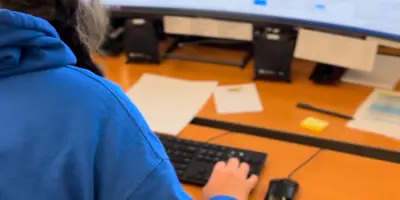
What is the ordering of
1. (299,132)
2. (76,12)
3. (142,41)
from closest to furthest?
(76,12), (299,132), (142,41)

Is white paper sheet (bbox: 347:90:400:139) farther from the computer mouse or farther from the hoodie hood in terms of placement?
the hoodie hood

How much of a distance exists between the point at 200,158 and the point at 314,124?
11.3 inches

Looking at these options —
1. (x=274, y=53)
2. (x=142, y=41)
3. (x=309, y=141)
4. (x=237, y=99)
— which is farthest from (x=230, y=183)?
(x=142, y=41)

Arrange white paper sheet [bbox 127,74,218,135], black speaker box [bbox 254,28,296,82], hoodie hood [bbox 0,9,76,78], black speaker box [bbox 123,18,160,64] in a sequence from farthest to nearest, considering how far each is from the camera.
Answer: black speaker box [bbox 123,18,160,64]
black speaker box [bbox 254,28,296,82]
white paper sheet [bbox 127,74,218,135]
hoodie hood [bbox 0,9,76,78]

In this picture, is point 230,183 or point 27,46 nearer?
point 27,46

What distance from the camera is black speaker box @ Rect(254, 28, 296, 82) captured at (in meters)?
1.53

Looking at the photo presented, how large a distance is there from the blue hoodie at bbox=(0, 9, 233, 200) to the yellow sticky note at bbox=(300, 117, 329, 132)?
0.60m

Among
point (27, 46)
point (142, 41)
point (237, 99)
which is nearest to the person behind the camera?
point (27, 46)

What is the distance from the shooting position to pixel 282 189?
1.11m

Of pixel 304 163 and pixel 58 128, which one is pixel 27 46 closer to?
pixel 58 128

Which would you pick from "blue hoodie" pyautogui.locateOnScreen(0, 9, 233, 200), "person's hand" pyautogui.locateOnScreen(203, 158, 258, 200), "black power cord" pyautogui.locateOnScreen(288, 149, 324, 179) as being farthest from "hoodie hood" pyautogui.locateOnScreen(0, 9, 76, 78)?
"black power cord" pyautogui.locateOnScreen(288, 149, 324, 179)

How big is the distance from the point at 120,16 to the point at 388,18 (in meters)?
0.79

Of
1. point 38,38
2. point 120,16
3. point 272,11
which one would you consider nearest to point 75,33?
point 38,38

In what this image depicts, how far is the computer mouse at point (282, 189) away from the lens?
3.59 ft
